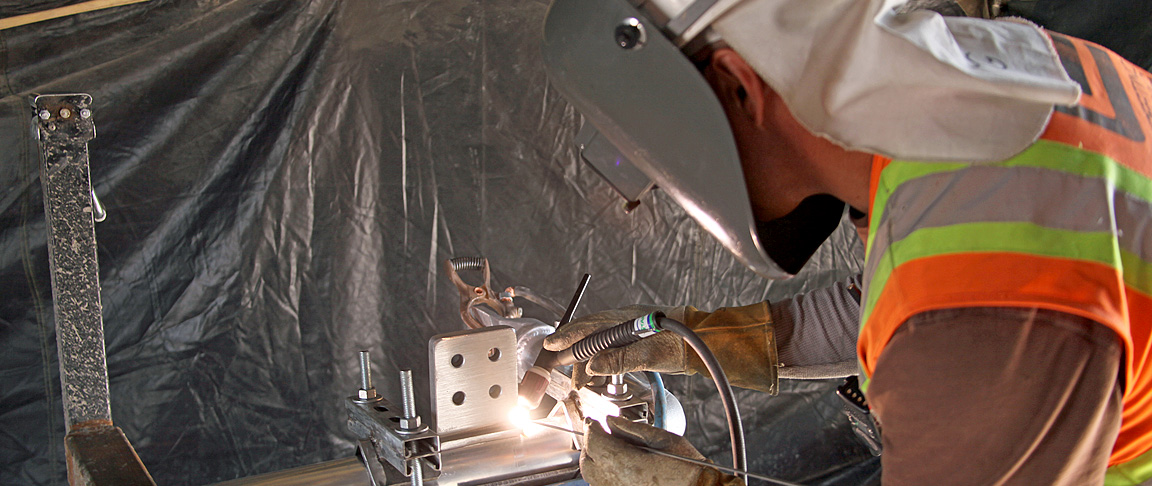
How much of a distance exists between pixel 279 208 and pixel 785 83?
1712 millimetres

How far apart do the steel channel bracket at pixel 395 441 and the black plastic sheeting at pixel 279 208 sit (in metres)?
0.99

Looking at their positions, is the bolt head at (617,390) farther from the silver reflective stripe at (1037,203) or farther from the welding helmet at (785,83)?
the silver reflective stripe at (1037,203)

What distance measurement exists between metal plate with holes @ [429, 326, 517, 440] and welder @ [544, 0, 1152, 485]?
0.45 m

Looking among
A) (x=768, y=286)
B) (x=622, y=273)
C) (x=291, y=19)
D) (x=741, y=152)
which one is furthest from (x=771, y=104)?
(x=768, y=286)

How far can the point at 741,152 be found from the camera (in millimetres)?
834

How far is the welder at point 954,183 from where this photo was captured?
0.60m

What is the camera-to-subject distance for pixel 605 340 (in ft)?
3.92

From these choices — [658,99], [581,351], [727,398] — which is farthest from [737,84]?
[581,351]

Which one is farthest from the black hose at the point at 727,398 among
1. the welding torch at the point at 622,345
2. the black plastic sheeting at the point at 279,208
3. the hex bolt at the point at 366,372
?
the black plastic sheeting at the point at 279,208

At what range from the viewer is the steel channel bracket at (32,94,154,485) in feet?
3.59

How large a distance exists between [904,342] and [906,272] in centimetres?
6

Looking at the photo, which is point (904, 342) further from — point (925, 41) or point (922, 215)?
point (925, 41)

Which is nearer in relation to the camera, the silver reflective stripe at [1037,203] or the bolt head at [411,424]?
the silver reflective stripe at [1037,203]

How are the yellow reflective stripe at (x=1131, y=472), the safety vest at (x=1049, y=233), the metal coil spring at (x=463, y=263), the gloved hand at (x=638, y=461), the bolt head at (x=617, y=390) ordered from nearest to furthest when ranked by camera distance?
the safety vest at (x=1049, y=233) < the yellow reflective stripe at (x=1131, y=472) < the gloved hand at (x=638, y=461) < the bolt head at (x=617, y=390) < the metal coil spring at (x=463, y=263)
